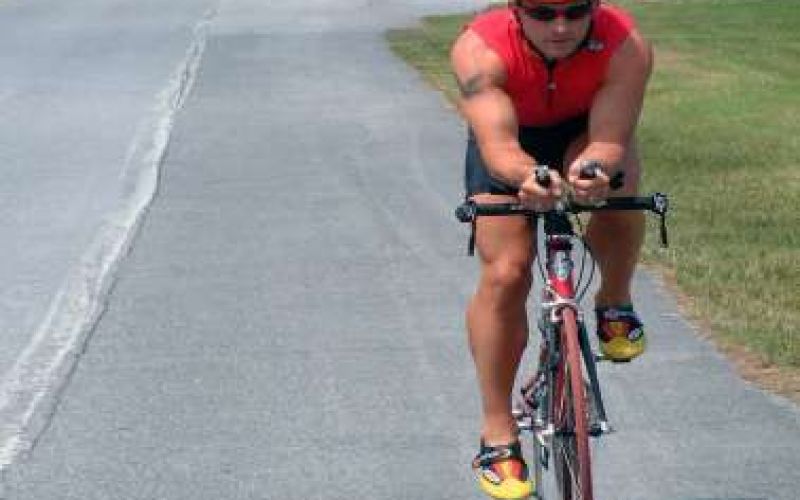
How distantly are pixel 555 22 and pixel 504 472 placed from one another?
4.36ft

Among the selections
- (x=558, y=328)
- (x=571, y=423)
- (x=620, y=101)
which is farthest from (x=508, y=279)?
(x=620, y=101)

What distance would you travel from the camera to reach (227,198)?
556 inches

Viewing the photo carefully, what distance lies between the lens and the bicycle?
17.3ft

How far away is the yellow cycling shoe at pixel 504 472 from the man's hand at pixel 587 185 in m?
0.91

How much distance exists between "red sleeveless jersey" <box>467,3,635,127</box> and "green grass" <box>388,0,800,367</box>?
3166 millimetres

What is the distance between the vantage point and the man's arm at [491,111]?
5473 mm

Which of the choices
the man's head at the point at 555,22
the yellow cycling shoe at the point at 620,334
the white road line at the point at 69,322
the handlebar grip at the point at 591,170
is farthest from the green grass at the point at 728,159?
the man's head at the point at 555,22

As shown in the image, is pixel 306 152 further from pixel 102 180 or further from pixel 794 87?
pixel 794 87

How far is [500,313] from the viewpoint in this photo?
5.78 metres

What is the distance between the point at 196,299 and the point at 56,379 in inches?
73.8

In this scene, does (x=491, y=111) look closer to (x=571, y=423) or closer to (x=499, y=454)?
(x=571, y=423)

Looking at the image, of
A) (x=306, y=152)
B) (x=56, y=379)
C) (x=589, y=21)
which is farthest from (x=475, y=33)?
(x=306, y=152)

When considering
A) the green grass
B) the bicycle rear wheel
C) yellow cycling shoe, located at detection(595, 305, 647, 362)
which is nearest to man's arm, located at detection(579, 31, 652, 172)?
the bicycle rear wheel

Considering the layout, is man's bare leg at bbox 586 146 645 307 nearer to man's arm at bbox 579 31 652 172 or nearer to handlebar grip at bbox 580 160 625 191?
man's arm at bbox 579 31 652 172
